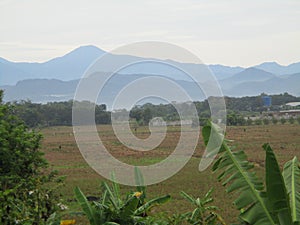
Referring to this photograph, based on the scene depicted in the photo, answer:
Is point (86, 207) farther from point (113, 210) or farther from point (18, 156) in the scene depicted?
point (18, 156)

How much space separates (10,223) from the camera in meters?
3.44

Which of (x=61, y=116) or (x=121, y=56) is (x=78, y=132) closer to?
(x=121, y=56)

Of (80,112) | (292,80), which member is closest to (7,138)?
(80,112)

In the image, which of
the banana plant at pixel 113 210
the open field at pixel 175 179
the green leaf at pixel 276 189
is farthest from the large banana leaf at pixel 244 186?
the open field at pixel 175 179

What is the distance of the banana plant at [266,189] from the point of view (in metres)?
2.50

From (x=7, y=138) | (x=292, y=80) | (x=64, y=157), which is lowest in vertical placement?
(x=64, y=157)

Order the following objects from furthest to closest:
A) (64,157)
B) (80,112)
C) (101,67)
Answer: (64,157)
(80,112)
(101,67)

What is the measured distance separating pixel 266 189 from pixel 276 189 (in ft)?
0.26

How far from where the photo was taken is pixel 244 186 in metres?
2.76

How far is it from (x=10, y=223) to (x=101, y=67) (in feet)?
4.48

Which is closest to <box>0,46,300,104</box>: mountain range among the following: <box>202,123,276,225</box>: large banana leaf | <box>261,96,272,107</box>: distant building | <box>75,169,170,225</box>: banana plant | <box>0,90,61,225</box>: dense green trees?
<box>202,123,276,225</box>: large banana leaf

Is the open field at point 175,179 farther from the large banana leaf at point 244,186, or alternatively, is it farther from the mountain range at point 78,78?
the large banana leaf at point 244,186

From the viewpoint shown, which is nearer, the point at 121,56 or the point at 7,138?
the point at 121,56

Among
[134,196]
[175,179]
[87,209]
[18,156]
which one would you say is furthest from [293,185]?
[175,179]
